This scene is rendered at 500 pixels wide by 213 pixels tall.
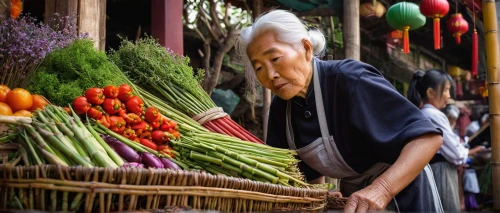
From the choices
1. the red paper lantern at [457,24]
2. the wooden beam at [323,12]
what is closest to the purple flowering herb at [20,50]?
the wooden beam at [323,12]

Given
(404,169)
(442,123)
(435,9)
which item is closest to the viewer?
(404,169)

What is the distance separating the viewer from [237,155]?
2.04 m

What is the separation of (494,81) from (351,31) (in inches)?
97.1

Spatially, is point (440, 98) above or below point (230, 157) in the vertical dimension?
below

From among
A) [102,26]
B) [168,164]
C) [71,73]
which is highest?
[102,26]

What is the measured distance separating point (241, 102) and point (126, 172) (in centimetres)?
606

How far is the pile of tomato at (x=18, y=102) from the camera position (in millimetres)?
2145

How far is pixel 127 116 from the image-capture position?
2.13 metres

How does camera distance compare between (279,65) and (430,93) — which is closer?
(279,65)

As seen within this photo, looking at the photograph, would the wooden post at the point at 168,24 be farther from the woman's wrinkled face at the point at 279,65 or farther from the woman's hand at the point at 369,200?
the woman's hand at the point at 369,200

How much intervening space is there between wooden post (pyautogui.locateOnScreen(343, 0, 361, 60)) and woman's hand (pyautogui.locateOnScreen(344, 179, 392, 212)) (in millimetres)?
3636

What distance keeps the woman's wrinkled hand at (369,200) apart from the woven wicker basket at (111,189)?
1.44 ft

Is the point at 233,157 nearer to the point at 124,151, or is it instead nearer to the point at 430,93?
the point at 124,151

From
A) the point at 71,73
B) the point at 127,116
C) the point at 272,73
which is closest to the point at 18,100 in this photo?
the point at 71,73
